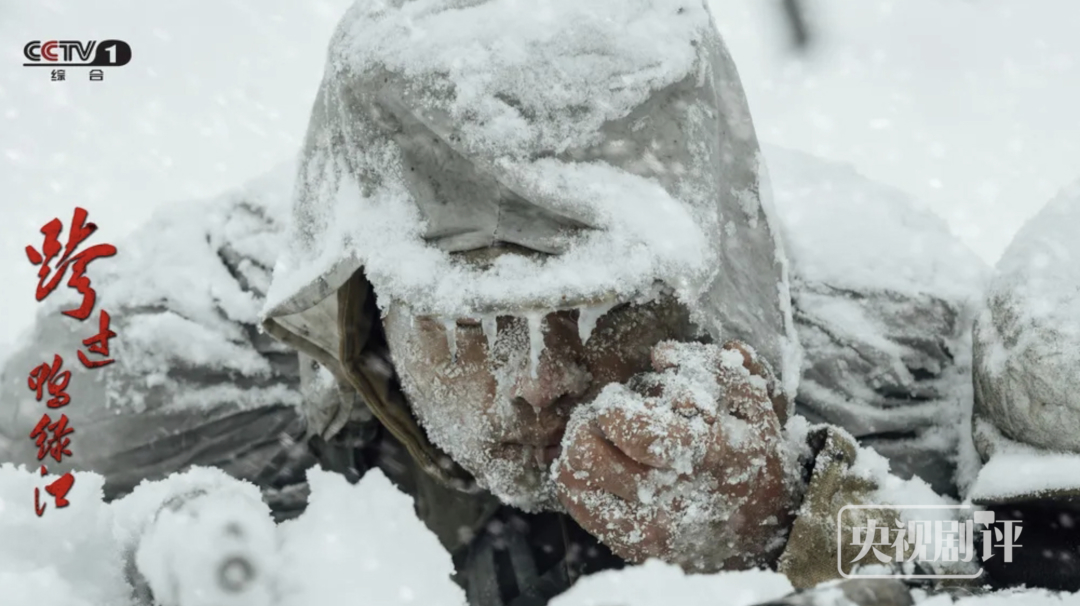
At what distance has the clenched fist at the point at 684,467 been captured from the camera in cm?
112

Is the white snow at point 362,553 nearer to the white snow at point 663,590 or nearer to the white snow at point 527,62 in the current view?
the white snow at point 663,590

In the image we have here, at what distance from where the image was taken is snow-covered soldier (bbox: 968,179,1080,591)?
1.18m

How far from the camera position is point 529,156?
1.15m

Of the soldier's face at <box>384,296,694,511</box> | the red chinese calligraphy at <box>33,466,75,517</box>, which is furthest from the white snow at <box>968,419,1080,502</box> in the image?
the red chinese calligraphy at <box>33,466,75,517</box>

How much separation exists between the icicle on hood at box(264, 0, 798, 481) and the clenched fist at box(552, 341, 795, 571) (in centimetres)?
9

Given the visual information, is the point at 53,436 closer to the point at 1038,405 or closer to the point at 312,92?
the point at 1038,405

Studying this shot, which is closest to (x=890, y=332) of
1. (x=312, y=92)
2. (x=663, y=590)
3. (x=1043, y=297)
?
(x=1043, y=297)

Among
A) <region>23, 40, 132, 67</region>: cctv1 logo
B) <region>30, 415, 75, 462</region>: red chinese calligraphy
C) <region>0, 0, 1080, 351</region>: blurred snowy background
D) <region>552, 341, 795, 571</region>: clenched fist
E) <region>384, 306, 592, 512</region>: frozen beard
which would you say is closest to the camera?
<region>552, 341, 795, 571</region>: clenched fist

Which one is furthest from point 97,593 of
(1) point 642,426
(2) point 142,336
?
(2) point 142,336

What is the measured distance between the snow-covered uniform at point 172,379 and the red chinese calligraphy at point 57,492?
2.57 ft

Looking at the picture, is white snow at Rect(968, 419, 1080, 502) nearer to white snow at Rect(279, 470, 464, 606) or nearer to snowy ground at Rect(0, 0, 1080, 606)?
white snow at Rect(279, 470, 464, 606)

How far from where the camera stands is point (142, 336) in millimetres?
1862

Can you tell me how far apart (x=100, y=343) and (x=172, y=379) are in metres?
0.12

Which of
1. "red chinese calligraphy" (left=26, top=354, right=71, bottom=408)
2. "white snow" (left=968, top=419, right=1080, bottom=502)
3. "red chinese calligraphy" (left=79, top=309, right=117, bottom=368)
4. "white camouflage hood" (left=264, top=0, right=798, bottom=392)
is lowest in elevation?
"red chinese calligraphy" (left=26, top=354, right=71, bottom=408)
